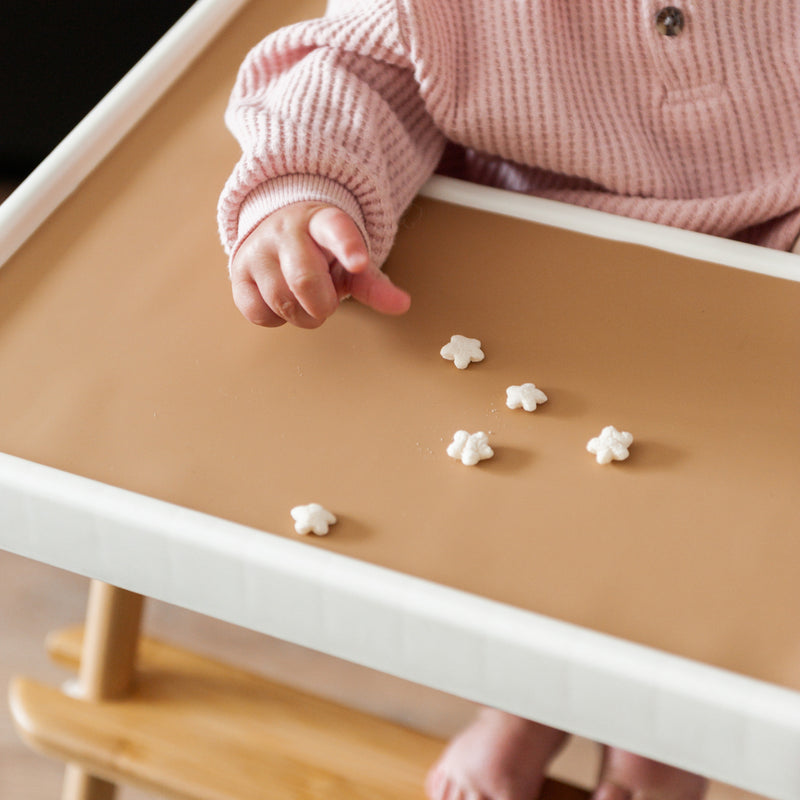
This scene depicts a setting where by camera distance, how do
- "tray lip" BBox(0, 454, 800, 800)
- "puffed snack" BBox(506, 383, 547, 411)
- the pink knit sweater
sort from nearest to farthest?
"tray lip" BBox(0, 454, 800, 800) < "puffed snack" BBox(506, 383, 547, 411) < the pink knit sweater

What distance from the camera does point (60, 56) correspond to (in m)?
1.33

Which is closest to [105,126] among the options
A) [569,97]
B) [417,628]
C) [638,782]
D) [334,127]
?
[334,127]

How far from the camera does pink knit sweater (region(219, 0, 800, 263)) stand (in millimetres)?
567

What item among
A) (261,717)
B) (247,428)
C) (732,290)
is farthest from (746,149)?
(261,717)

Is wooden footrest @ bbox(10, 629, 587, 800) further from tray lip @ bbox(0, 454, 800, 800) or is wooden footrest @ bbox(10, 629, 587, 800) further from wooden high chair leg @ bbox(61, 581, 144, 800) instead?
tray lip @ bbox(0, 454, 800, 800)

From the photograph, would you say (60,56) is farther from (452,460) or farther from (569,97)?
(452,460)

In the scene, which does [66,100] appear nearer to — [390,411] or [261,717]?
[261,717]

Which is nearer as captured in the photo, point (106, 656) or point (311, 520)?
point (311, 520)

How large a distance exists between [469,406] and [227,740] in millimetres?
407

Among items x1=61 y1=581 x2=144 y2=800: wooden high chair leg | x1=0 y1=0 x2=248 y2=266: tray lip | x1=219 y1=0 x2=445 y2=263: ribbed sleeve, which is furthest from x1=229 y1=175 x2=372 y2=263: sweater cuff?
x1=61 y1=581 x2=144 y2=800: wooden high chair leg

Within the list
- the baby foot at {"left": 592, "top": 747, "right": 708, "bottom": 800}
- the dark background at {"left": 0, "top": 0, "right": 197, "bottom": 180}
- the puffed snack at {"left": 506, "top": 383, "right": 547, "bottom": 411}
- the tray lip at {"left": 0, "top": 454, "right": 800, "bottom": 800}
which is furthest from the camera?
the dark background at {"left": 0, "top": 0, "right": 197, "bottom": 180}

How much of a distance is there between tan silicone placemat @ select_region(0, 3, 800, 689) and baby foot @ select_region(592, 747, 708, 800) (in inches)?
12.6

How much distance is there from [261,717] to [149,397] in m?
0.40

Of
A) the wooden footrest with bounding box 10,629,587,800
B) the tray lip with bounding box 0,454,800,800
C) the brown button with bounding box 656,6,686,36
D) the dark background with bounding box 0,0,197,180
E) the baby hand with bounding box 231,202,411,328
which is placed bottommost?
the wooden footrest with bounding box 10,629,587,800
